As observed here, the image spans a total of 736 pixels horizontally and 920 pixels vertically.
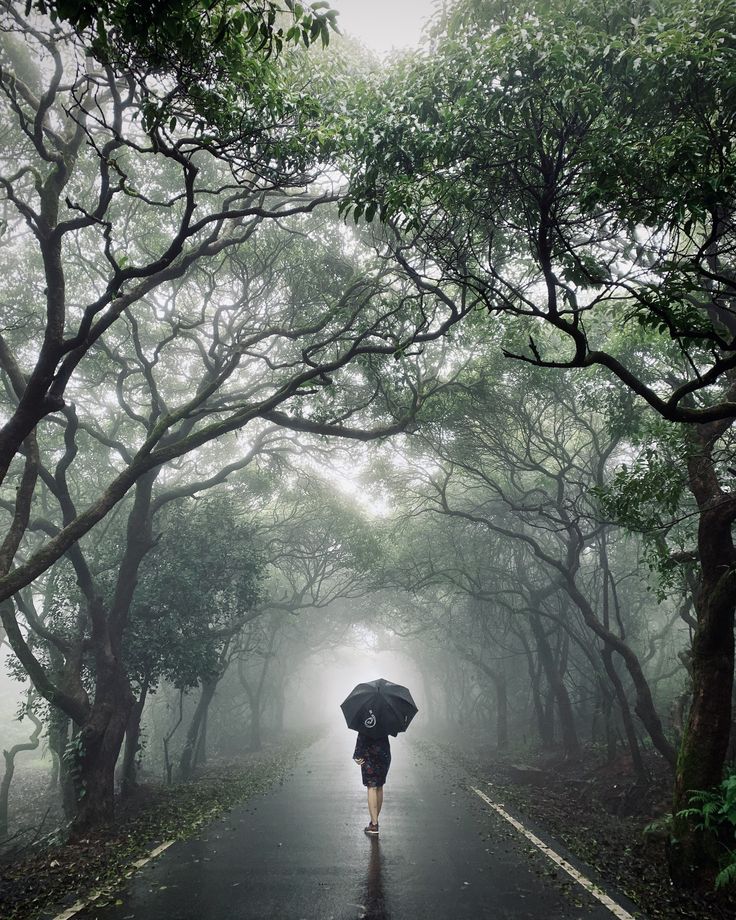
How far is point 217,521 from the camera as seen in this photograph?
16.6 meters

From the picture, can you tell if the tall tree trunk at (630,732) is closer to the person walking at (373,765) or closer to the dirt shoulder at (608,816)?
the dirt shoulder at (608,816)

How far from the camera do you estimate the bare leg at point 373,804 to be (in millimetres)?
8508

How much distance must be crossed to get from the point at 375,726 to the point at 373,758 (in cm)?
44

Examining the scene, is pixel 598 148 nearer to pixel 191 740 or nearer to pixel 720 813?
pixel 720 813

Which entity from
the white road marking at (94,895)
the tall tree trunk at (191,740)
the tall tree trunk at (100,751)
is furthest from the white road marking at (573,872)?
the tall tree trunk at (191,740)

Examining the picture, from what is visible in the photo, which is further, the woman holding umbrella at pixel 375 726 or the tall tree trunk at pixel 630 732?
the tall tree trunk at pixel 630 732

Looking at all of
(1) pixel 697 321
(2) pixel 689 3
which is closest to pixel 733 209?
(1) pixel 697 321

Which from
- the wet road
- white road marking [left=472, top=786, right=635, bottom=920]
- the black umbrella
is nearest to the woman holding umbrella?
the black umbrella

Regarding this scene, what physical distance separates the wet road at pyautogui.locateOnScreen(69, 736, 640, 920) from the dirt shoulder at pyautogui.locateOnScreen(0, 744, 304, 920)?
0.43 m

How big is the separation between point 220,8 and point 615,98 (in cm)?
434

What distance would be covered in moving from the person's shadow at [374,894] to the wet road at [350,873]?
0.01 meters

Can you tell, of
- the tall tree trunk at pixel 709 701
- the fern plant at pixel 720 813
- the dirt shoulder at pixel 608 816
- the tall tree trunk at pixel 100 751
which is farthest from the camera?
the tall tree trunk at pixel 100 751

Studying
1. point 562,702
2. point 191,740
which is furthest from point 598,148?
point 191,740

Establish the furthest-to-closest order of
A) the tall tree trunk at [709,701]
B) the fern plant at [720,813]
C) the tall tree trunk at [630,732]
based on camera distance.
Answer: the tall tree trunk at [630,732] < the tall tree trunk at [709,701] < the fern plant at [720,813]
